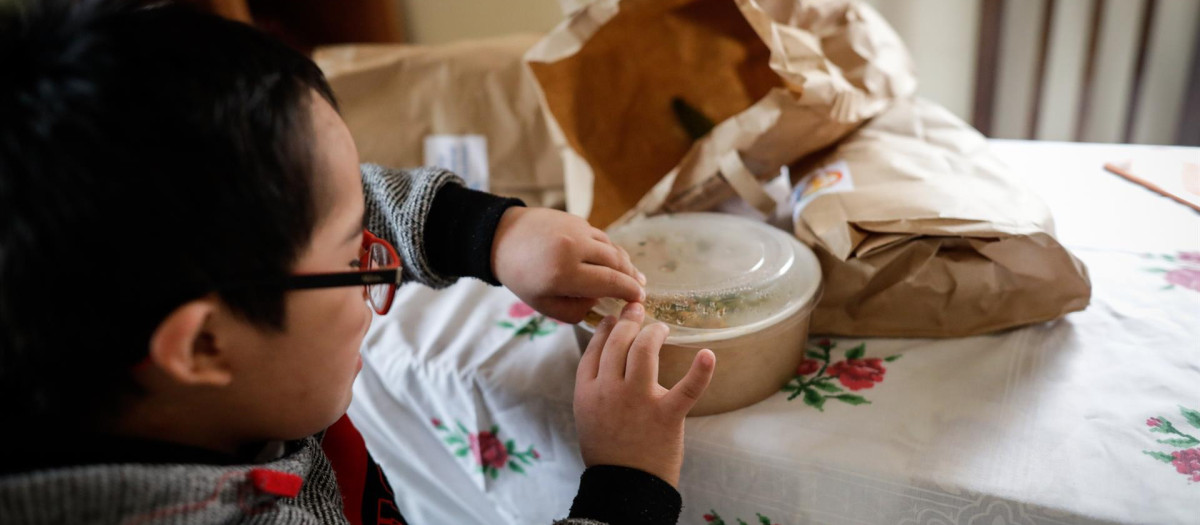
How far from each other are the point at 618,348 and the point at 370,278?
6.6 inches

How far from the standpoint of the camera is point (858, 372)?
2.04ft

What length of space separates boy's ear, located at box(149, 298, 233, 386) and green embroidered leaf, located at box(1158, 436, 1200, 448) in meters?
0.59

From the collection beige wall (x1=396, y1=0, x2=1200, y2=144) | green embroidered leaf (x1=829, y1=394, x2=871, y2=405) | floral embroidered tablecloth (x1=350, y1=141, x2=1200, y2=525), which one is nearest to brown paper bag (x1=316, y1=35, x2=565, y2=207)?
floral embroidered tablecloth (x1=350, y1=141, x2=1200, y2=525)

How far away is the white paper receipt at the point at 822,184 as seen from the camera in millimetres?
689

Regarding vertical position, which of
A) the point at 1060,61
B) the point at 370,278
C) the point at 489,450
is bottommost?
the point at 489,450

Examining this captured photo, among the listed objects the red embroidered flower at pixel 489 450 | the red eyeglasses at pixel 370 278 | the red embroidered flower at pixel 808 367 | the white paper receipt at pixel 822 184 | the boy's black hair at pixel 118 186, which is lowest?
the red embroidered flower at pixel 489 450

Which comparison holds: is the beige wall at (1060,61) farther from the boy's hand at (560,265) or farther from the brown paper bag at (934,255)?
the boy's hand at (560,265)

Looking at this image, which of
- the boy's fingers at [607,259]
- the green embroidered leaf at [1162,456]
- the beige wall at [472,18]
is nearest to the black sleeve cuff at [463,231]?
the boy's fingers at [607,259]

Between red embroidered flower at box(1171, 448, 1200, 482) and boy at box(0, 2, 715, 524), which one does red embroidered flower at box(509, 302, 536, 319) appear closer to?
boy at box(0, 2, 715, 524)

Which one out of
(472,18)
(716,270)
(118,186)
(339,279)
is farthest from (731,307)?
(472,18)

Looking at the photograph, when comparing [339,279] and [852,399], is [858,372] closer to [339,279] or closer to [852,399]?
[852,399]

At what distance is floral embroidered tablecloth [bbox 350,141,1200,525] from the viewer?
507mm

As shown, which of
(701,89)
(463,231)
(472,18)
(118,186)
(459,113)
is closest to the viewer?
(118,186)

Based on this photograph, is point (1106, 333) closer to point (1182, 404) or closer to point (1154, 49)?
point (1182, 404)
